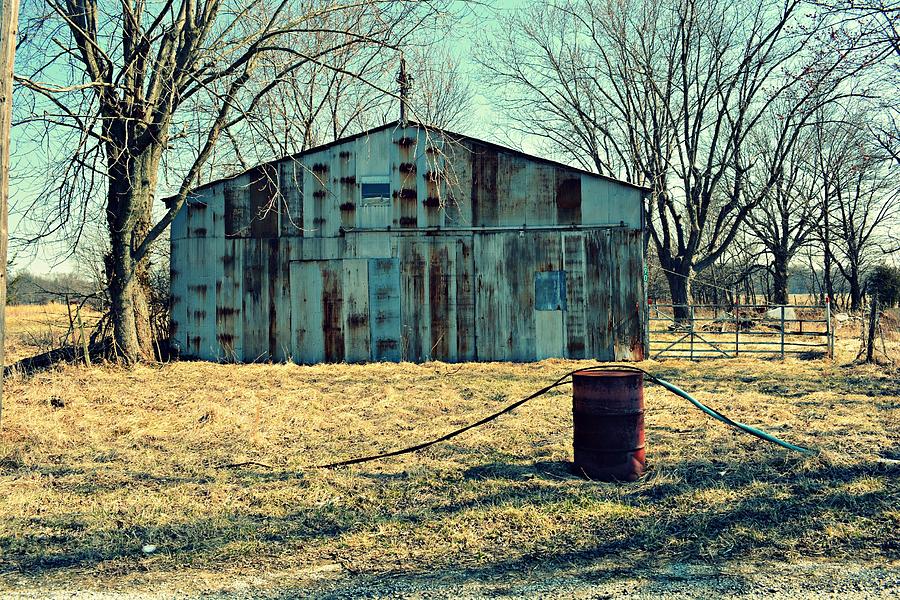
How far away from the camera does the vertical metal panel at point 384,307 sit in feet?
55.4

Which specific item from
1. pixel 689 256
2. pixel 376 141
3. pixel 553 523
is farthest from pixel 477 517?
pixel 689 256

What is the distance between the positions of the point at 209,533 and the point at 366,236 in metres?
12.2

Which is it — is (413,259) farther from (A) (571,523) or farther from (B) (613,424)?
(A) (571,523)

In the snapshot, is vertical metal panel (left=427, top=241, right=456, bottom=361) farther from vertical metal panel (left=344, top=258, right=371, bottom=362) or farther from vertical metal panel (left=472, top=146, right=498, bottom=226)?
vertical metal panel (left=344, top=258, right=371, bottom=362)

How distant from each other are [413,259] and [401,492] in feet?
36.4

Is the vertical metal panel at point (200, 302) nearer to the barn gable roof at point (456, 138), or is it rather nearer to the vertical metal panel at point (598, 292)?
the barn gable roof at point (456, 138)

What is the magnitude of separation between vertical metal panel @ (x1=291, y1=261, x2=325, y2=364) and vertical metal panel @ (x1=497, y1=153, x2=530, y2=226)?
4.66m

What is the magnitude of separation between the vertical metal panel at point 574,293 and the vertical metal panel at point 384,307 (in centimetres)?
405

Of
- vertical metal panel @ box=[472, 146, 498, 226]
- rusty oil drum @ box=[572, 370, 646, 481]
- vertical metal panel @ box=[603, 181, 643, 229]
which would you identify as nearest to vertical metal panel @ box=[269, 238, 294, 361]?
vertical metal panel @ box=[472, 146, 498, 226]

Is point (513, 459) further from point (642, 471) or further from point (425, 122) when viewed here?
point (425, 122)

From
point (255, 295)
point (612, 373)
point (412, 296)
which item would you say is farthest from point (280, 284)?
point (612, 373)

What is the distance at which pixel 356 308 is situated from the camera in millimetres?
16953

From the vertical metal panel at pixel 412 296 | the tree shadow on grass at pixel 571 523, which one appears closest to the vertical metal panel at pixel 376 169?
the vertical metal panel at pixel 412 296

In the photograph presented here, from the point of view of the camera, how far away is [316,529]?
528 cm
